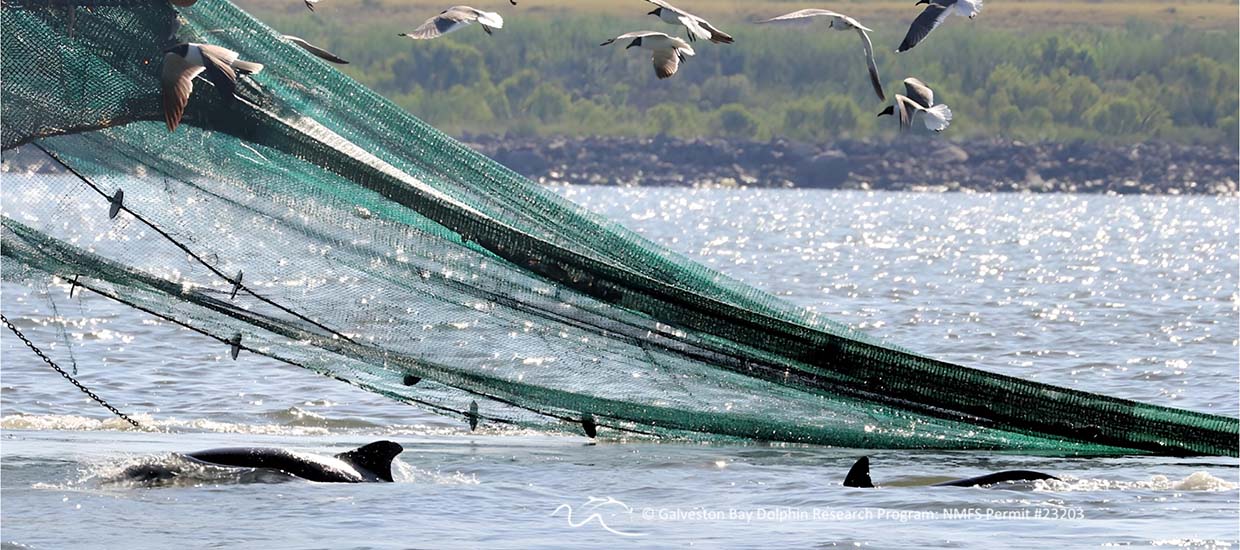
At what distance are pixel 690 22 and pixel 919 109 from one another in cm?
150

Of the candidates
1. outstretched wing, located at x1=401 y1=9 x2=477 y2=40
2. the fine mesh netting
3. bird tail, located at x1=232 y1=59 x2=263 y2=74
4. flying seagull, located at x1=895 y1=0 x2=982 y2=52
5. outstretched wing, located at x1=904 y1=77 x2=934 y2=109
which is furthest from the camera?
outstretched wing, located at x1=904 y1=77 x2=934 y2=109

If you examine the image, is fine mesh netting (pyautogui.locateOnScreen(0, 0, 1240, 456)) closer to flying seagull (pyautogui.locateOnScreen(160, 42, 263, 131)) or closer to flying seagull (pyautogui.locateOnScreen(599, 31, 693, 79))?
flying seagull (pyautogui.locateOnScreen(160, 42, 263, 131))

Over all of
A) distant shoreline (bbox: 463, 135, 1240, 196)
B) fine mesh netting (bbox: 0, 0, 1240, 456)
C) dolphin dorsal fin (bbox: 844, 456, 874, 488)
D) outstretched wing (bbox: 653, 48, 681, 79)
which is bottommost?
dolphin dorsal fin (bbox: 844, 456, 874, 488)

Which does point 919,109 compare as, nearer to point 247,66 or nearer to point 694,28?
point 694,28

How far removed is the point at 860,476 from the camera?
1175cm

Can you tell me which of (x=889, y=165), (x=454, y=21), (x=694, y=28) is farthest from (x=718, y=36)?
(x=889, y=165)

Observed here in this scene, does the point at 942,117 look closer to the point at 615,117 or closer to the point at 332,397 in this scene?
the point at 332,397

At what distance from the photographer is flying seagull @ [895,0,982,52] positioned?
11.7 metres

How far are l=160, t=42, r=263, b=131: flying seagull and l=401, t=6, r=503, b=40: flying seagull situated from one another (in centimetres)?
176

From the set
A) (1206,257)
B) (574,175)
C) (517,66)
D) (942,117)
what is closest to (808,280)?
(1206,257)

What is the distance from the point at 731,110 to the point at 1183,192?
1407 inches

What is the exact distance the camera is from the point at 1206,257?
51.4 m

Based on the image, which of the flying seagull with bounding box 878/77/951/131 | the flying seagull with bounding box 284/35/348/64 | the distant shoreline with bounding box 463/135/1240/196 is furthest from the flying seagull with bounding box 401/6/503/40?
the distant shoreline with bounding box 463/135/1240/196

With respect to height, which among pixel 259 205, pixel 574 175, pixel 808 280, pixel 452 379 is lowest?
pixel 452 379
